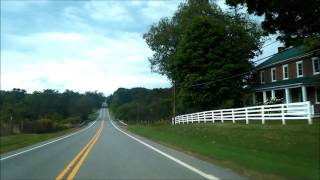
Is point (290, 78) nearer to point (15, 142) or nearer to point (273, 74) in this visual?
point (273, 74)

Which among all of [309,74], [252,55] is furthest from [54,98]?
[309,74]

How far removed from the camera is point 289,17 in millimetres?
27938

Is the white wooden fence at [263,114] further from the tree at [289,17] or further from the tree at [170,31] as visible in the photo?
the tree at [170,31]

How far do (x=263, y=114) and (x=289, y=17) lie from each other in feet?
18.0

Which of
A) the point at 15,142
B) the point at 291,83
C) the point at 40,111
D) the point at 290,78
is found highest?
the point at 40,111

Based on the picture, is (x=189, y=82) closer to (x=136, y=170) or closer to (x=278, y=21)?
(x=278, y=21)

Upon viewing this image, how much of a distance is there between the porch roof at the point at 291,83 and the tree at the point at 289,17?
1517 cm

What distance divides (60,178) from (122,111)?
176899mm

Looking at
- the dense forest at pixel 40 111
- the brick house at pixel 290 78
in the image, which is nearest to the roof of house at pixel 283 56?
the brick house at pixel 290 78

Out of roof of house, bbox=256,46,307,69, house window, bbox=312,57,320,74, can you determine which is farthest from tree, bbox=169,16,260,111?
house window, bbox=312,57,320,74

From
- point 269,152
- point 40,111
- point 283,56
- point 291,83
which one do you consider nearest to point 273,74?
point 283,56

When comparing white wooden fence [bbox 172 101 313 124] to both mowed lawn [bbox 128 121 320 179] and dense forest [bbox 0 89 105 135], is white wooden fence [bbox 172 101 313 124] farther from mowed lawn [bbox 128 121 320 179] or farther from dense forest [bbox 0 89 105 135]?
dense forest [bbox 0 89 105 135]

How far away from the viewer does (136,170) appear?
1603cm

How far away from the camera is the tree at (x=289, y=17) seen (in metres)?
25.4
